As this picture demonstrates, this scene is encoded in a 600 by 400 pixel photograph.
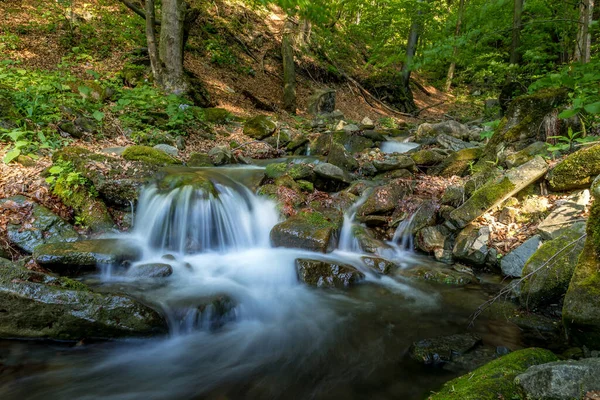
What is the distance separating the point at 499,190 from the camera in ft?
17.3

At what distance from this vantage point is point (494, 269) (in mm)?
5000

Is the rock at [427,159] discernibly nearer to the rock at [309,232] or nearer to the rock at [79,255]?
the rock at [309,232]

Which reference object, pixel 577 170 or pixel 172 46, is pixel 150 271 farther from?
pixel 172 46

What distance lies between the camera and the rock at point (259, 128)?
10.1 metres

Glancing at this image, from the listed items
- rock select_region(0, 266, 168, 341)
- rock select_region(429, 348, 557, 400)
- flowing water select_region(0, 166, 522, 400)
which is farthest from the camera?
rock select_region(0, 266, 168, 341)

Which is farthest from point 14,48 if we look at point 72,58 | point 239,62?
point 239,62

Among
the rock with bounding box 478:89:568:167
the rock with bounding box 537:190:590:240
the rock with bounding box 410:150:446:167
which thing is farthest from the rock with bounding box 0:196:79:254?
the rock with bounding box 478:89:568:167

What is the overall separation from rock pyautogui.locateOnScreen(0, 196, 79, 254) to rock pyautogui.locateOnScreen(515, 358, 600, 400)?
5.46m

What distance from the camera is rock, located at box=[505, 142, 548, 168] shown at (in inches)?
226

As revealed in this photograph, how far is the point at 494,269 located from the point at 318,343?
299 cm

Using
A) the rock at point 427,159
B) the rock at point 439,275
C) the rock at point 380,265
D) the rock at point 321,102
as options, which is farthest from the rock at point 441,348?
the rock at point 321,102

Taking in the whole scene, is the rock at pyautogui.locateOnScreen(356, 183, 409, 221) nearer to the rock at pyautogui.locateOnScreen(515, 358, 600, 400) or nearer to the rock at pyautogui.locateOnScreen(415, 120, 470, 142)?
the rock at pyautogui.locateOnScreen(515, 358, 600, 400)

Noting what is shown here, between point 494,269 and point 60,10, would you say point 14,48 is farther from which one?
point 494,269

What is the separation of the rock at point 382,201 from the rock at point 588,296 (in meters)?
3.87
